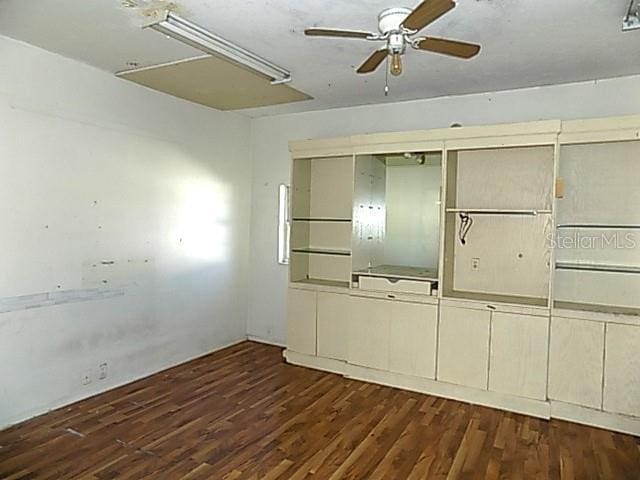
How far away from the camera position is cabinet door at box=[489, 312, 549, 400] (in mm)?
3783

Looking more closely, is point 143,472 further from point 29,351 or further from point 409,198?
point 409,198

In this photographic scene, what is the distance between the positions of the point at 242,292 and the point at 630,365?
13.2ft

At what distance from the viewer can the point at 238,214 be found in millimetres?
5695

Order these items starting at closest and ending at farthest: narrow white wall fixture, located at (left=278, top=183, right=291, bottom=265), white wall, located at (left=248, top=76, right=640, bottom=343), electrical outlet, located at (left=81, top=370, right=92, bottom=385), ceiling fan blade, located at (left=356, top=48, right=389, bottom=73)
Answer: ceiling fan blade, located at (left=356, top=48, right=389, bottom=73) → electrical outlet, located at (left=81, top=370, right=92, bottom=385) → white wall, located at (left=248, top=76, right=640, bottom=343) → narrow white wall fixture, located at (left=278, top=183, right=291, bottom=265)

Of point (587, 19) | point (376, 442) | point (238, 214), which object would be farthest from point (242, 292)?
point (587, 19)

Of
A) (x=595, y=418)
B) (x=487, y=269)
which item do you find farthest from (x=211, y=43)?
(x=595, y=418)

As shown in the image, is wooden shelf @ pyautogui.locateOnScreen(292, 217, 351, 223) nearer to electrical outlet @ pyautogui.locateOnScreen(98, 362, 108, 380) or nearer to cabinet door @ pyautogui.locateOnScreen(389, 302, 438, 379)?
cabinet door @ pyautogui.locateOnScreen(389, 302, 438, 379)

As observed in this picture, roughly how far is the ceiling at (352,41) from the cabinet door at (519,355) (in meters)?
2.02

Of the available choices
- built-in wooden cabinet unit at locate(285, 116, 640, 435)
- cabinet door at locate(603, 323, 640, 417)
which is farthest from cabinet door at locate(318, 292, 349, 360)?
cabinet door at locate(603, 323, 640, 417)

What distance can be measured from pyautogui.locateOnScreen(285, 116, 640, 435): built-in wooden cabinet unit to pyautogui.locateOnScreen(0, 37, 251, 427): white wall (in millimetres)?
1054

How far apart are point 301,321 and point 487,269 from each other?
1.92 meters

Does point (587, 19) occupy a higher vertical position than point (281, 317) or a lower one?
higher

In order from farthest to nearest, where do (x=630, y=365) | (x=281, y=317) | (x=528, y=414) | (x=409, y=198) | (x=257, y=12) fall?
(x=281, y=317)
(x=409, y=198)
(x=528, y=414)
(x=630, y=365)
(x=257, y=12)

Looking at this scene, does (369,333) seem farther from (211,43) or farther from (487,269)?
(211,43)
